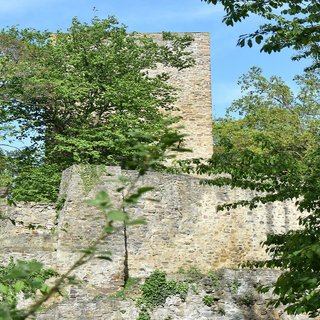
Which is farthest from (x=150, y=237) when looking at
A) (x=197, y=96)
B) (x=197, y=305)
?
(x=197, y=96)

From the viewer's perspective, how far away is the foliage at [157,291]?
13.8 m

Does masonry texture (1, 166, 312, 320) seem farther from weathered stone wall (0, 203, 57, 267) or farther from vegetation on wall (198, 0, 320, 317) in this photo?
vegetation on wall (198, 0, 320, 317)

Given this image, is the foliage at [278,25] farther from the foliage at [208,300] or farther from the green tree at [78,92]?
the green tree at [78,92]

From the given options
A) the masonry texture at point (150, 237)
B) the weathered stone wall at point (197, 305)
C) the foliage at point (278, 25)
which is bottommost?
the weathered stone wall at point (197, 305)

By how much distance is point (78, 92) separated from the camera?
23547mm

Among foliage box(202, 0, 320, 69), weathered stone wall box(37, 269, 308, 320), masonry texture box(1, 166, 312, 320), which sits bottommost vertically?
weathered stone wall box(37, 269, 308, 320)

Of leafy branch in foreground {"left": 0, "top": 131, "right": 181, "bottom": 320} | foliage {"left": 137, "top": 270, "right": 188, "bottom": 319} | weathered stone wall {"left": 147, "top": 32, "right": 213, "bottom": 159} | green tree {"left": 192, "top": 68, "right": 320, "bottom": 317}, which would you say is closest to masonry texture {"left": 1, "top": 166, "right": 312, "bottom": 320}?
foliage {"left": 137, "top": 270, "right": 188, "bottom": 319}

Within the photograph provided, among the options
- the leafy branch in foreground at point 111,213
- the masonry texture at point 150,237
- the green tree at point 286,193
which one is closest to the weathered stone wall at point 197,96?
the masonry texture at point 150,237

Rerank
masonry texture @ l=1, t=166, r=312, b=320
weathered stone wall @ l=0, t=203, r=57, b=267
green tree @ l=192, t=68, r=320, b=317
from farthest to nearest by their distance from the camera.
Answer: weathered stone wall @ l=0, t=203, r=57, b=267 < masonry texture @ l=1, t=166, r=312, b=320 < green tree @ l=192, t=68, r=320, b=317

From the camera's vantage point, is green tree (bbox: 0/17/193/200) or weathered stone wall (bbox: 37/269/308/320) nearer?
weathered stone wall (bbox: 37/269/308/320)

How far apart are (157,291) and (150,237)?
3167 mm

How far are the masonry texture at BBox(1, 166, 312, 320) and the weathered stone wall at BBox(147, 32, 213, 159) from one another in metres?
9.39

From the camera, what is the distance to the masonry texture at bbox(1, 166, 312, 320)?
13.8 metres

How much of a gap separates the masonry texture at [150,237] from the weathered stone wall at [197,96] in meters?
9.39
